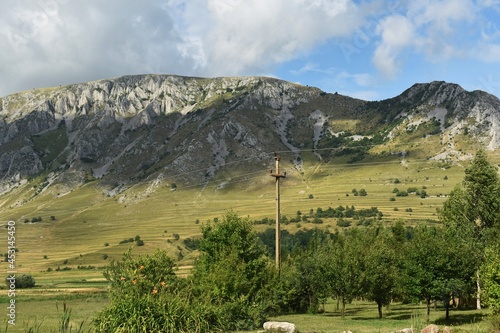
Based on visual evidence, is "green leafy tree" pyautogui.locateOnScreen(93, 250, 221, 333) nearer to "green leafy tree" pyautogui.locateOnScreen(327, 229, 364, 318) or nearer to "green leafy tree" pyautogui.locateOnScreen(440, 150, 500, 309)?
"green leafy tree" pyautogui.locateOnScreen(327, 229, 364, 318)

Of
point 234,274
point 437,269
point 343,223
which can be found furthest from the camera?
point 343,223

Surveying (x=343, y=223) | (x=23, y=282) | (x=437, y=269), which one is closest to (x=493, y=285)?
(x=437, y=269)

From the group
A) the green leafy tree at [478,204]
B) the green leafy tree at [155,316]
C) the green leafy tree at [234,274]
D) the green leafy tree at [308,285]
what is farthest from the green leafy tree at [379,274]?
the green leafy tree at [155,316]

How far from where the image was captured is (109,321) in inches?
747

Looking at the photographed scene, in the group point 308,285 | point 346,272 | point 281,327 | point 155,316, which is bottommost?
point 308,285

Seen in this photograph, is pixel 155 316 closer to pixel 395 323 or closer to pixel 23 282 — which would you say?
pixel 395 323

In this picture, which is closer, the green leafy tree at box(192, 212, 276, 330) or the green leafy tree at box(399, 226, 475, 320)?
the green leafy tree at box(192, 212, 276, 330)

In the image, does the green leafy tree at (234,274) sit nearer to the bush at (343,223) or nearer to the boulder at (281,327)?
the boulder at (281,327)

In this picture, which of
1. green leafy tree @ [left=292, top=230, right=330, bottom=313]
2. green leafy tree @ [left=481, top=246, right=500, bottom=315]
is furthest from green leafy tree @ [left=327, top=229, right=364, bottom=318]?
green leafy tree @ [left=481, top=246, right=500, bottom=315]

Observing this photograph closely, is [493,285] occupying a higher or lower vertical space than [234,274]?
lower

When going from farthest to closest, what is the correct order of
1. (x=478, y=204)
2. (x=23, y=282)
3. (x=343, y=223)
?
1. (x=343, y=223)
2. (x=23, y=282)
3. (x=478, y=204)

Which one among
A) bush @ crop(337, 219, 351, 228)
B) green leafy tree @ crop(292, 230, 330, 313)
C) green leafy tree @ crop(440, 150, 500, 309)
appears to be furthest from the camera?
bush @ crop(337, 219, 351, 228)

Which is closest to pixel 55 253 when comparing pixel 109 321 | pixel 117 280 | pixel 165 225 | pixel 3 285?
pixel 165 225

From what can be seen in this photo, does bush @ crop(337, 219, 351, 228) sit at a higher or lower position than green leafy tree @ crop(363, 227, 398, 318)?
lower
